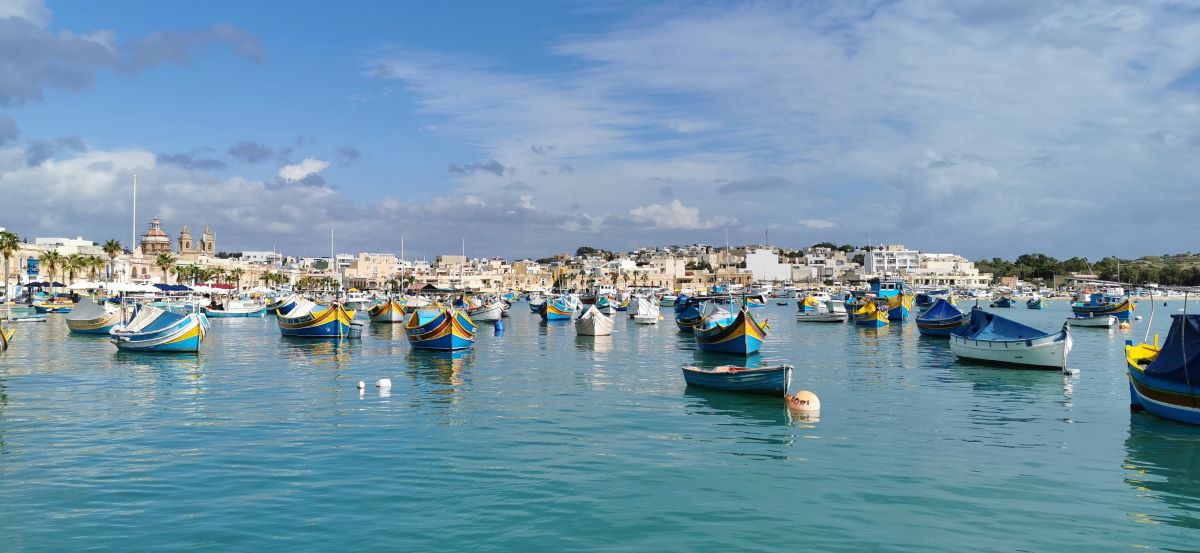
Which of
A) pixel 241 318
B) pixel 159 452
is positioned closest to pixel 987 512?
pixel 159 452

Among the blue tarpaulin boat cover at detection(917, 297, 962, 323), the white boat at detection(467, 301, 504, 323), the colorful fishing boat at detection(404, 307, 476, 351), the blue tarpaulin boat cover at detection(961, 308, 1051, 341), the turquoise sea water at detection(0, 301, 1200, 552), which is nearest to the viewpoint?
the turquoise sea water at detection(0, 301, 1200, 552)

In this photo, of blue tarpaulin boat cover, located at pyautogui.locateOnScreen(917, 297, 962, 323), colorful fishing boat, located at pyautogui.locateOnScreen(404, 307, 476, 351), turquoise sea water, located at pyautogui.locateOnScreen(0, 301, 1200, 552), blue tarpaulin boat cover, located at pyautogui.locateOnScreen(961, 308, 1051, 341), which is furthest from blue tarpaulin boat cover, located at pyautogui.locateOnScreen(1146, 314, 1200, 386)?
blue tarpaulin boat cover, located at pyautogui.locateOnScreen(917, 297, 962, 323)

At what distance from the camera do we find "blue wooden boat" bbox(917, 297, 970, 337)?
169ft

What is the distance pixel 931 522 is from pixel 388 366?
25.8 m

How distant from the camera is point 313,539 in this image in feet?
36.9

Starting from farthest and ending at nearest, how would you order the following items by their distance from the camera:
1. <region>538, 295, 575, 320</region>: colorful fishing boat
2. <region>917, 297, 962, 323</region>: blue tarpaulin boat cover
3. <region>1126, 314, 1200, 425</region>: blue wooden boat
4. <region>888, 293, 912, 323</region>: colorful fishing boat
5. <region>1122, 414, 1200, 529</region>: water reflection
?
<region>538, 295, 575, 320</region>: colorful fishing boat < <region>888, 293, 912, 323</region>: colorful fishing boat < <region>917, 297, 962, 323</region>: blue tarpaulin boat cover < <region>1126, 314, 1200, 425</region>: blue wooden boat < <region>1122, 414, 1200, 529</region>: water reflection

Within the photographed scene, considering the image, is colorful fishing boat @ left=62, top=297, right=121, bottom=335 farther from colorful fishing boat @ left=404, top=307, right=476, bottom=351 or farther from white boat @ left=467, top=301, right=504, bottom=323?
white boat @ left=467, top=301, right=504, bottom=323

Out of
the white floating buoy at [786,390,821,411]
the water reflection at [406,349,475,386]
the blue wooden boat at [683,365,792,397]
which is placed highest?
the blue wooden boat at [683,365,792,397]

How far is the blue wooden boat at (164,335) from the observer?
37781 millimetres

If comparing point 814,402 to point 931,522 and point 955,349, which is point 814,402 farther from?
point 955,349

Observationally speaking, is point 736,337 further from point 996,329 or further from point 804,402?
point 804,402

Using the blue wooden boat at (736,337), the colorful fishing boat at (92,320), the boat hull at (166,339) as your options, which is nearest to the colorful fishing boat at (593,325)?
the blue wooden boat at (736,337)

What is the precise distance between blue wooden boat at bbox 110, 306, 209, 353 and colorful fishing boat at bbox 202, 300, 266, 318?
144 feet

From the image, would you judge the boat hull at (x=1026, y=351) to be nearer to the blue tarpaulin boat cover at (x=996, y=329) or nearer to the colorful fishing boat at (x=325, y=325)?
the blue tarpaulin boat cover at (x=996, y=329)
